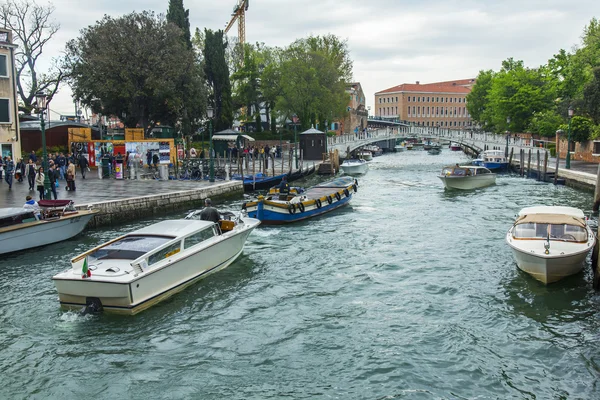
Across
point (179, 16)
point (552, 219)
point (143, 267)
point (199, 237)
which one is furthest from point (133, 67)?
point (552, 219)

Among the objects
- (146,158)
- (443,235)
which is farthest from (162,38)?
(443,235)

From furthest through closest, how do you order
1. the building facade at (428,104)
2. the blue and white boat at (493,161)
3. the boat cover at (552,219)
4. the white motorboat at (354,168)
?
the building facade at (428,104)
the white motorboat at (354,168)
the blue and white boat at (493,161)
the boat cover at (552,219)

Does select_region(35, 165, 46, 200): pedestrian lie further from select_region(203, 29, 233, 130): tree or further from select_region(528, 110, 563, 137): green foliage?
select_region(528, 110, 563, 137): green foliage

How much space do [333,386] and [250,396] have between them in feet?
3.95

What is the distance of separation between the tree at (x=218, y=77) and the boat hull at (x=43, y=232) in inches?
1442

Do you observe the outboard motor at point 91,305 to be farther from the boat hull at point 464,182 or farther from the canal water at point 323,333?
the boat hull at point 464,182

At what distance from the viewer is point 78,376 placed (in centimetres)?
818

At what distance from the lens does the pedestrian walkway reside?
66.1 feet

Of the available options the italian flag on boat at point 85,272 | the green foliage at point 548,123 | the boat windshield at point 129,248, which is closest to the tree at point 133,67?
the boat windshield at point 129,248

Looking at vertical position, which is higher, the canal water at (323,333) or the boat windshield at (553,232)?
the boat windshield at (553,232)

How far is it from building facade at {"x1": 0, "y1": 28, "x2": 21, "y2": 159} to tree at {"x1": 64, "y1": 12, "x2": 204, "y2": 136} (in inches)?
256

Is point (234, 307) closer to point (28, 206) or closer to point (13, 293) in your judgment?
point (13, 293)

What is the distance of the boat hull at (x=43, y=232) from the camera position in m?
14.8

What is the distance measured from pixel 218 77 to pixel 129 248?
45.0 meters
